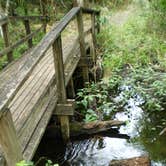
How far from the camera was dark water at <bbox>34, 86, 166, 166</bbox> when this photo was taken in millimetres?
4840

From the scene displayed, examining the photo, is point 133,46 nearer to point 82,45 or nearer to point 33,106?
point 82,45

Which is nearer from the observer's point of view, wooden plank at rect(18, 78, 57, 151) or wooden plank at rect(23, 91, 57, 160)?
wooden plank at rect(23, 91, 57, 160)

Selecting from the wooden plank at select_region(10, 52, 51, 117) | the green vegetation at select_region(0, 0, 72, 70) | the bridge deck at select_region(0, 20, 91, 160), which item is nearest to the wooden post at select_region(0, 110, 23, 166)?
the bridge deck at select_region(0, 20, 91, 160)

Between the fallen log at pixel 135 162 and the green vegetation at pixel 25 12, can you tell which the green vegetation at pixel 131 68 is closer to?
the fallen log at pixel 135 162

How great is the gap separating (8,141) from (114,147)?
2834 mm

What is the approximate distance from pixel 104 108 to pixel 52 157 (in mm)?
1647

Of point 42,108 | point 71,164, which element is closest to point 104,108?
point 71,164

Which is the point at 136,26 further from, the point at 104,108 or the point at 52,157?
the point at 52,157

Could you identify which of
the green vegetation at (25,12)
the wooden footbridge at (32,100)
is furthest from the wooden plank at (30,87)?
the green vegetation at (25,12)

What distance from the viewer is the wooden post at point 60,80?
15.3ft

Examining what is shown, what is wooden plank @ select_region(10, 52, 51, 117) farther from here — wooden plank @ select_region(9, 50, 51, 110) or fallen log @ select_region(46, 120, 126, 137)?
fallen log @ select_region(46, 120, 126, 137)

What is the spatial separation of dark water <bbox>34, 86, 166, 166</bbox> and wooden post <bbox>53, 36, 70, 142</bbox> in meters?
0.23

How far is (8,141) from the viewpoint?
259cm

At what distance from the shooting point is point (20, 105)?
14.5ft
